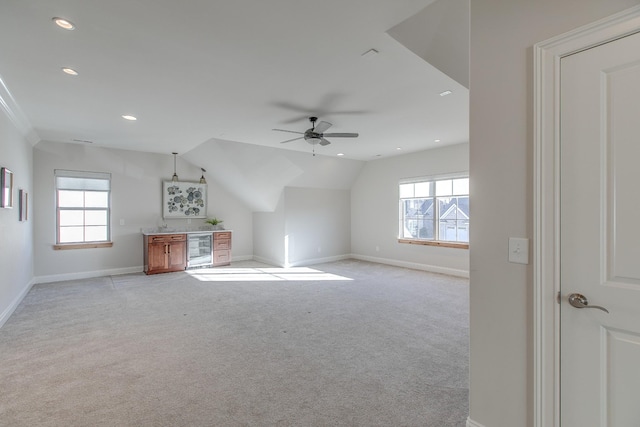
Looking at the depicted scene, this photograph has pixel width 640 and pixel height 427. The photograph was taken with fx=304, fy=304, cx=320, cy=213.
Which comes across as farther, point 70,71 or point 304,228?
point 304,228

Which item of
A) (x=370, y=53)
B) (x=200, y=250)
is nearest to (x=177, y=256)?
(x=200, y=250)

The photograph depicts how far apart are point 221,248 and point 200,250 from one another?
19.1 inches

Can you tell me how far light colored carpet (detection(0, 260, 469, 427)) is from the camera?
2.04 metres

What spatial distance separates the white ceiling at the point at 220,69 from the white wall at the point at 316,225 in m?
2.65

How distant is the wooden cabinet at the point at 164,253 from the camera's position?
6199mm

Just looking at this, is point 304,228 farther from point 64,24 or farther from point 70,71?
point 64,24

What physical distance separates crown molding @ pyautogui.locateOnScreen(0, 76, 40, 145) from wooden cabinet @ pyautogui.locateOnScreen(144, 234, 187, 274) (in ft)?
8.06

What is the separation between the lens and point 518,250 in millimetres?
1548
